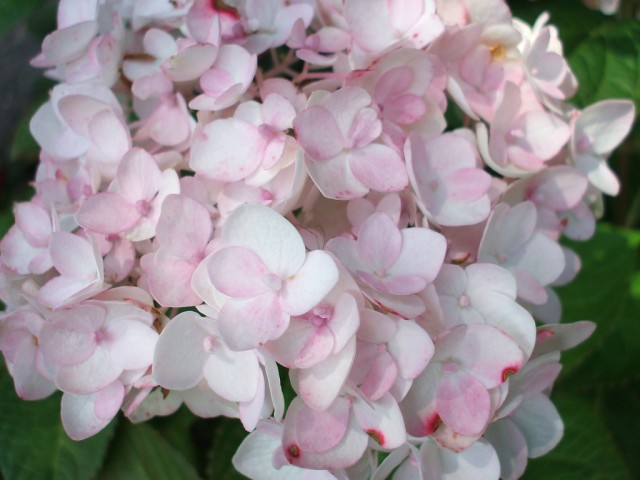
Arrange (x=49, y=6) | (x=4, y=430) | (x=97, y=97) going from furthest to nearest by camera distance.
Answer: (x=49, y=6) < (x=4, y=430) < (x=97, y=97)

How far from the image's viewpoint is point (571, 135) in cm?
61

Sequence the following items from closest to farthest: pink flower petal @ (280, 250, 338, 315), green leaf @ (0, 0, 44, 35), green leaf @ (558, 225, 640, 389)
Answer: pink flower petal @ (280, 250, 338, 315), green leaf @ (0, 0, 44, 35), green leaf @ (558, 225, 640, 389)

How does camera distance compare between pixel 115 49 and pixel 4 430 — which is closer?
pixel 115 49

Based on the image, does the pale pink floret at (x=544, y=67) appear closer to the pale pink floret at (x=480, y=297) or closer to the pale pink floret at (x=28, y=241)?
the pale pink floret at (x=480, y=297)

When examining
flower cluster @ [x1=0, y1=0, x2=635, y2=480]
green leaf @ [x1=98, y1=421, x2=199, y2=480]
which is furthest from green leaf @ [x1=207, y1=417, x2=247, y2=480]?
flower cluster @ [x1=0, y1=0, x2=635, y2=480]

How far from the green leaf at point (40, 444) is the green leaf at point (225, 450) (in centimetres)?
12

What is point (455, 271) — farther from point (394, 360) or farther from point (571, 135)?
point (571, 135)

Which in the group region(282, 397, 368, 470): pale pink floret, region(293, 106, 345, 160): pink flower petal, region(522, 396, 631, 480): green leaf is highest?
region(293, 106, 345, 160): pink flower petal

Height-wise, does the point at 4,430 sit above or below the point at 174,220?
below

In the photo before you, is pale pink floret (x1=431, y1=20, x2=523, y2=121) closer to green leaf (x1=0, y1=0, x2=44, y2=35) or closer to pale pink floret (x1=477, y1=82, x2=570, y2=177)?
pale pink floret (x1=477, y1=82, x2=570, y2=177)

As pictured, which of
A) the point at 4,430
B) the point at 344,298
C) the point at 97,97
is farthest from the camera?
the point at 4,430

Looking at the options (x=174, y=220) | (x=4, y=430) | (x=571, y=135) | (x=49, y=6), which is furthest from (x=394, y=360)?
(x=49, y=6)

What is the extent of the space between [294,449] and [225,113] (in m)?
0.24

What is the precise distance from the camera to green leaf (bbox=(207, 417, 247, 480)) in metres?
0.80
